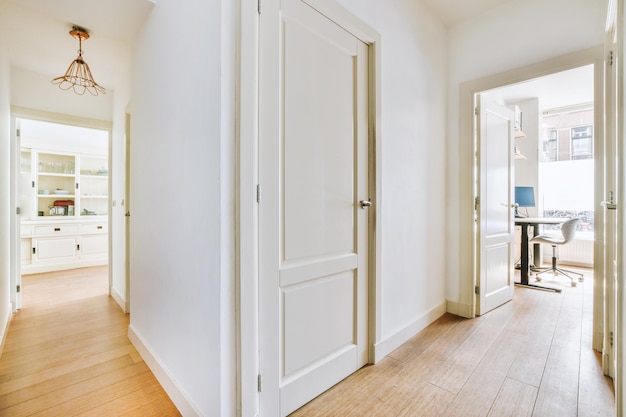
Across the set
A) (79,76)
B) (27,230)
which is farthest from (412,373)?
(27,230)

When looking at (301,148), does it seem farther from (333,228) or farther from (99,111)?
(99,111)

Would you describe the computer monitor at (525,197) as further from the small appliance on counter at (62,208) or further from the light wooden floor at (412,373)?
the small appliance on counter at (62,208)

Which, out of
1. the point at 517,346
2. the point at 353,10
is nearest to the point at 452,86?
the point at 353,10

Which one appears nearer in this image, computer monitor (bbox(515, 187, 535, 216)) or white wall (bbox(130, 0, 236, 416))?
white wall (bbox(130, 0, 236, 416))

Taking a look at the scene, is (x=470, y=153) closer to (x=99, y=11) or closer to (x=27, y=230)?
(x=99, y=11)

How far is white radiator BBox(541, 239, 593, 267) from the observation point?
15.4 ft

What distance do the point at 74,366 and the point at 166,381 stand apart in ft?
2.76

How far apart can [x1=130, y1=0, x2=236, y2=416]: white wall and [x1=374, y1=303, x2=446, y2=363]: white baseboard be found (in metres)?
1.12

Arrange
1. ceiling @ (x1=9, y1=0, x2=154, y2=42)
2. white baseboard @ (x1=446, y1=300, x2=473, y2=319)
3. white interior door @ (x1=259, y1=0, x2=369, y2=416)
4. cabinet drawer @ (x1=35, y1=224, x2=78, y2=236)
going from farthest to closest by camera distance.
Result: cabinet drawer @ (x1=35, y1=224, x2=78, y2=236)
white baseboard @ (x1=446, y1=300, x2=473, y2=319)
ceiling @ (x1=9, y1=0, x2=154, y2=42)
white interior door @ (x1=259, y1=0, x2=369, y2=416)

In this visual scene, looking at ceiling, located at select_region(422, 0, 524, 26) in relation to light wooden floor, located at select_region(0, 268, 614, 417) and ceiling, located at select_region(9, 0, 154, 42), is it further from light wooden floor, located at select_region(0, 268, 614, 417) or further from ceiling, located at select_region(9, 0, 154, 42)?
light wooden floor, located at select_region(0, 268, 614, 417)

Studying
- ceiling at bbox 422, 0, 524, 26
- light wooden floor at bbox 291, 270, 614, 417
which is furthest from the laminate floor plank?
ceiling at bbox 422, 0, 524, 26

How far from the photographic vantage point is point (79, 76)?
119 inches

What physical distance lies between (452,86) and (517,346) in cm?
238

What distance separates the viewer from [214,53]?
49.8 inches
